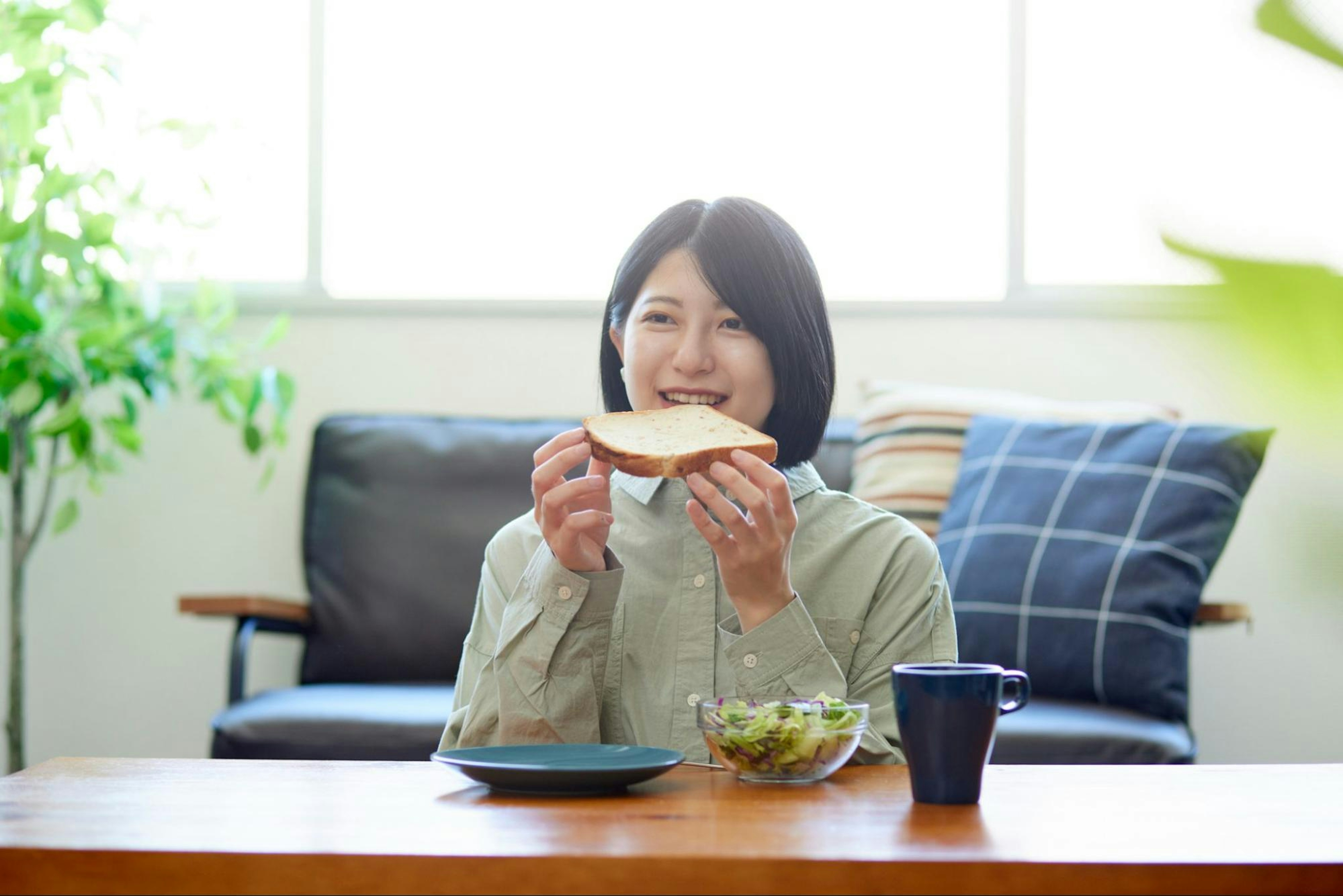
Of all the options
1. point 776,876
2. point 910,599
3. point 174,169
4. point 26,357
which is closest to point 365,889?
point 776,876

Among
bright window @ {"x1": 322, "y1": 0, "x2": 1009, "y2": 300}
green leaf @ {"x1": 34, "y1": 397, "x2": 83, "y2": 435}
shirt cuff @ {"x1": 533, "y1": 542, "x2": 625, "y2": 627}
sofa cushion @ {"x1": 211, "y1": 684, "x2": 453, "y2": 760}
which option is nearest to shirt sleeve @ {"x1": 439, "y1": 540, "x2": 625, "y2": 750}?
shirt cuff @ {"x1": 533, "y1": 542, "x2": 625, "y2": 627}

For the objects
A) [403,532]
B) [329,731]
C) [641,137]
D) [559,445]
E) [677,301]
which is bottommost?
[329,731]

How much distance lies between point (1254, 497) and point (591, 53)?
1812 mm

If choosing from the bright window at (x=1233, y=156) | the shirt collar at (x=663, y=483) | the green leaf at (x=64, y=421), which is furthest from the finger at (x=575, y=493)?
the green leaf at (x=64, y=421)

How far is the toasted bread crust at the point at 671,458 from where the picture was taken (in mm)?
Result: 1228

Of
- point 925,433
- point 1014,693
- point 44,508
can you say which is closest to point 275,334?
point 44,508

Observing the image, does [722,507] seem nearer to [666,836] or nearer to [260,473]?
[666,836]

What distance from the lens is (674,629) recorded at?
139cm

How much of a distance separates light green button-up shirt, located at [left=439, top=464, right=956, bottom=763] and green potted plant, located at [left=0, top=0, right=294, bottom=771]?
1.41 meters

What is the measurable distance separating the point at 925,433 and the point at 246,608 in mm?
1330

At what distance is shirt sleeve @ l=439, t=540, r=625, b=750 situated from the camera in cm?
126

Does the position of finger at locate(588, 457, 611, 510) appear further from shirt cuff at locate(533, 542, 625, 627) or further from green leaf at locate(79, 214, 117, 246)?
green leaf at locate(79, 214, 117, 246)

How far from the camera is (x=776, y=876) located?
758mm

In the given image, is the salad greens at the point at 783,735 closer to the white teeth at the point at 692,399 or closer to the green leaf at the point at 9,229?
the white teeth at the point at 692,399
